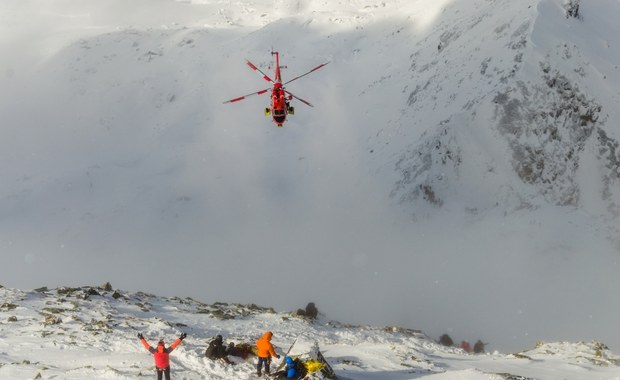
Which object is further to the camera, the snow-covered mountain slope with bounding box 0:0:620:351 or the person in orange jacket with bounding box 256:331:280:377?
the snow-covered mountain slope with bounding box 0:0:620:351

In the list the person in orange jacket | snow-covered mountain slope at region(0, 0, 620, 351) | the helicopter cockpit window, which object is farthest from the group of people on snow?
snow-covered mountain slope at region(0, 0, 620, 351)

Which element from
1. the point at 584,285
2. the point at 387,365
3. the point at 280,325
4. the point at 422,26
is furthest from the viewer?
the point at 422,26

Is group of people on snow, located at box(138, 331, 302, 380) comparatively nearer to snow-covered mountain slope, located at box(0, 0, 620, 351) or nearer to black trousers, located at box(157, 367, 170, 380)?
black trousers, located at box(157, 367, 170, 380)

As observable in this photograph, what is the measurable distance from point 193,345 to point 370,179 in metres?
30.1

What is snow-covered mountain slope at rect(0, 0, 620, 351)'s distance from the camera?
125 ft

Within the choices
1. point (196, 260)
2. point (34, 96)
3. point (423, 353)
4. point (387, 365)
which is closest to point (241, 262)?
point (196, 260)

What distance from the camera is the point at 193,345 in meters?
18.1

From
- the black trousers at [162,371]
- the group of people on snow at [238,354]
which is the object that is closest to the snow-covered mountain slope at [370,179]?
the group of people on snow at [238,354]

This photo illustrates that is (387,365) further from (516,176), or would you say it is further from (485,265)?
(516,176)

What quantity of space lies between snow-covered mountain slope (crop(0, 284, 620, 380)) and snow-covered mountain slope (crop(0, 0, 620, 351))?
10.2 meters

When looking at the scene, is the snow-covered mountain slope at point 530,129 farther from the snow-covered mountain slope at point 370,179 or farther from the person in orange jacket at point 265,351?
the person in orange jacket at point 265,351

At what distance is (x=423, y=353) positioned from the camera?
888 inches

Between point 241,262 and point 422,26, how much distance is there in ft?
109

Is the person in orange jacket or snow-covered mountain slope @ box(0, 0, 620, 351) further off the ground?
snow-covered mountain slope @ box(0, 0, 620, 351)
